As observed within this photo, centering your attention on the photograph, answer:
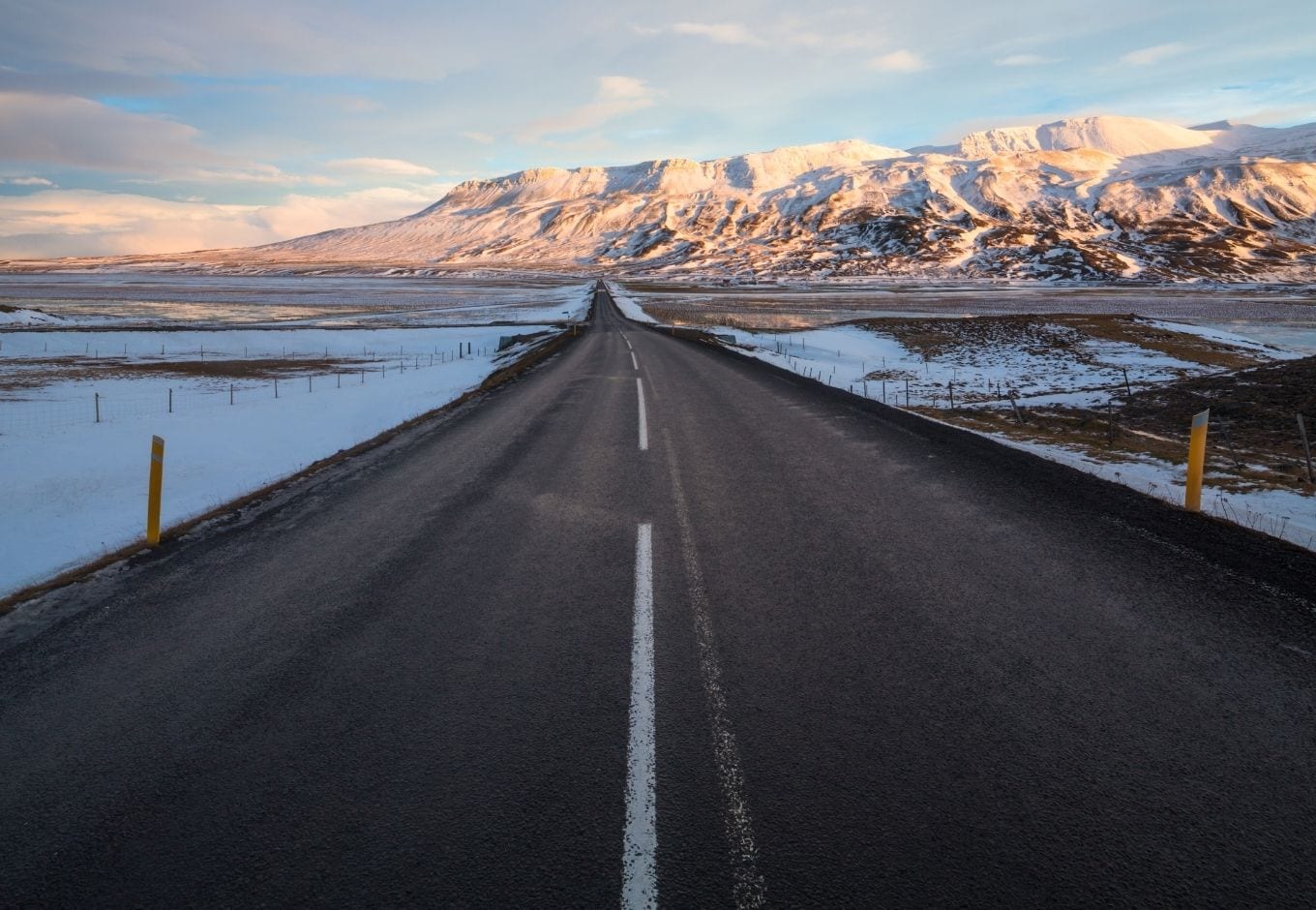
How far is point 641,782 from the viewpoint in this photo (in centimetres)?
330

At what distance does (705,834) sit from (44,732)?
Result: 3.82 m

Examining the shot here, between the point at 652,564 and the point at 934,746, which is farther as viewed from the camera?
the point at 652,564

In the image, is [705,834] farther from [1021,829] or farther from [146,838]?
[146,838]

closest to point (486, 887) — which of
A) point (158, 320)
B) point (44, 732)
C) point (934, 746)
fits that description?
point (934, 746)

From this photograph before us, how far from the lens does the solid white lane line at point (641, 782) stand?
2.73 m

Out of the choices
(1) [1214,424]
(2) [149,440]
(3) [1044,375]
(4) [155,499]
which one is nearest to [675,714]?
(4) [155,499]

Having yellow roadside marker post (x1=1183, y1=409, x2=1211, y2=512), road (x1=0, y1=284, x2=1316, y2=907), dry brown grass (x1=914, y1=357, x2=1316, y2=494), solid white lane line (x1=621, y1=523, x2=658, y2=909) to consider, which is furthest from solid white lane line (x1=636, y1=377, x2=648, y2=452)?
yellow roadside marker post (x1=1183, y1=409, x2=1211, y2=512)

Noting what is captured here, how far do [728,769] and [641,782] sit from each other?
1.48 feet

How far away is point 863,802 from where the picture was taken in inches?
124

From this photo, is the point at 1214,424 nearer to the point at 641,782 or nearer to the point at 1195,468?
the point at 1195,468

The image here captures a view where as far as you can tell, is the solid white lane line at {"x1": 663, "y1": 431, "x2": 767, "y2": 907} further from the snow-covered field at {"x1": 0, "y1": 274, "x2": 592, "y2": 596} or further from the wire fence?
the wire fence

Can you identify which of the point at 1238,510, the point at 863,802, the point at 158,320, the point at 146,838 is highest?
the point at 158,320

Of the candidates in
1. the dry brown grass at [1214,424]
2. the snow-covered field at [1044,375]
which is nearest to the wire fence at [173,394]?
the snow-covered field at [1044,375]

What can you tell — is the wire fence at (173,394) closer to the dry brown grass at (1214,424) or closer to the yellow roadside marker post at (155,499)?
the yellow roadside marker post at (155,499)
